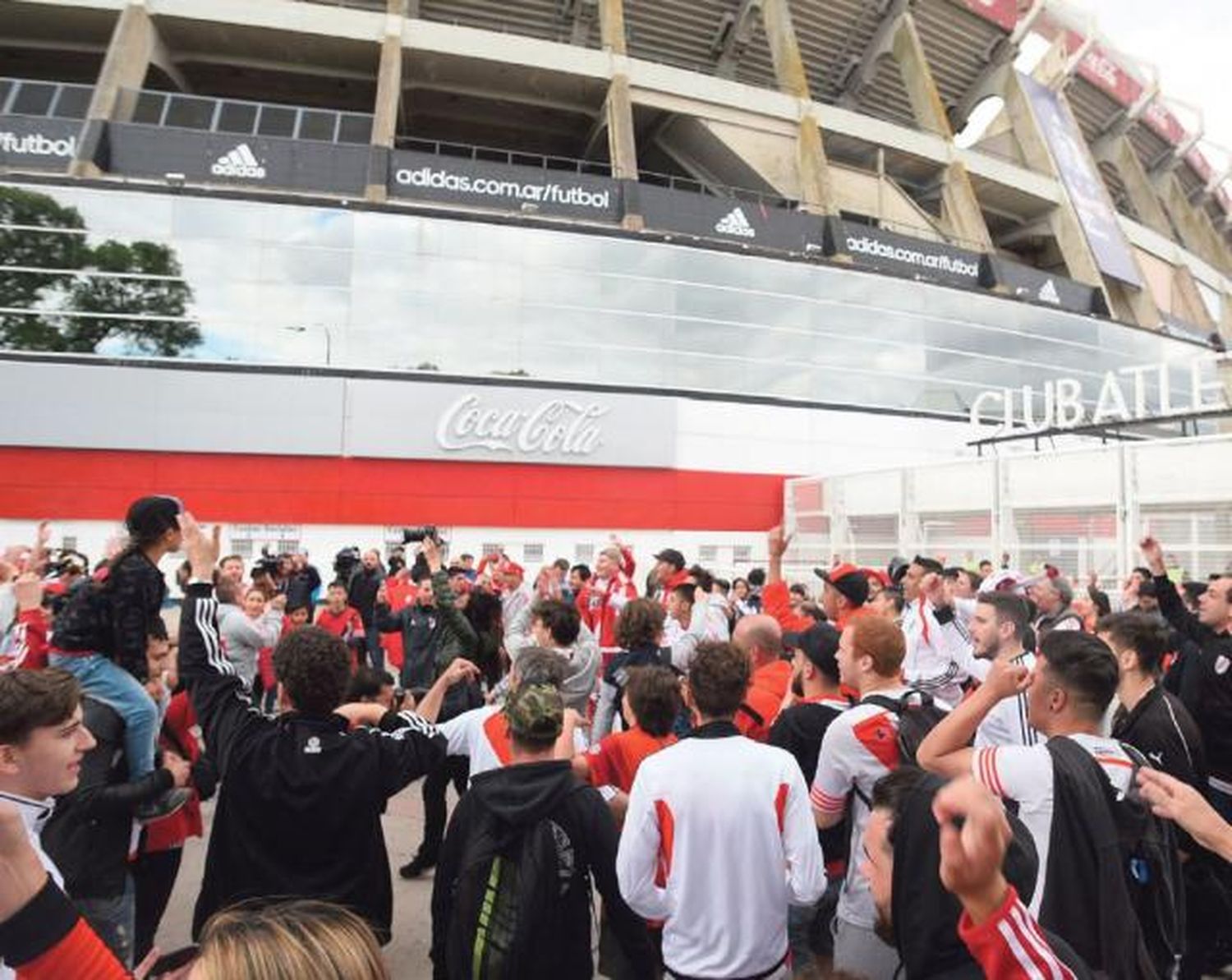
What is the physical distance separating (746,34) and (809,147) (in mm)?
7129

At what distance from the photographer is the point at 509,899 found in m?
2.41

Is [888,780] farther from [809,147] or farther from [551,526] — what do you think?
[809,147]

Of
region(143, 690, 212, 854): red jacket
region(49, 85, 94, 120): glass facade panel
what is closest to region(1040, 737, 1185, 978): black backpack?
region(143, 690, 212, 854): red jacket

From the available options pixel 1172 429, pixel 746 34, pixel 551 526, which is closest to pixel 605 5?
pixel 746 34

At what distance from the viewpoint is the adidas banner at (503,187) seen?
20906 mm

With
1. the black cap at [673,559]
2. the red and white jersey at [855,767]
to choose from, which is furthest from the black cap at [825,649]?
the black cap at [673,559]

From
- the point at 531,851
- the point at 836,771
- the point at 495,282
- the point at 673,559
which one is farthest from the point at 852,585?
the point at 495,282

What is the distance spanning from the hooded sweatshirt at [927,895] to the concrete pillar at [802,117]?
995 inches

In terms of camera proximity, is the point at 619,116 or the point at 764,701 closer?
the point at 764,701

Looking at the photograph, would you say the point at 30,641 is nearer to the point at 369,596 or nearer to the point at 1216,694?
the point at 1216,694

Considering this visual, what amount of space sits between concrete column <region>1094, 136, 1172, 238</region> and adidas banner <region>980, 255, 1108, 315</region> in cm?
1338

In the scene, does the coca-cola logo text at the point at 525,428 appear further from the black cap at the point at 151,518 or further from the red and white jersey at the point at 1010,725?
the red and white jersey at the point at 1010,725

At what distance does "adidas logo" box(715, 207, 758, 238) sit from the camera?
23.1 metres

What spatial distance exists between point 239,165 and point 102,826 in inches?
844
